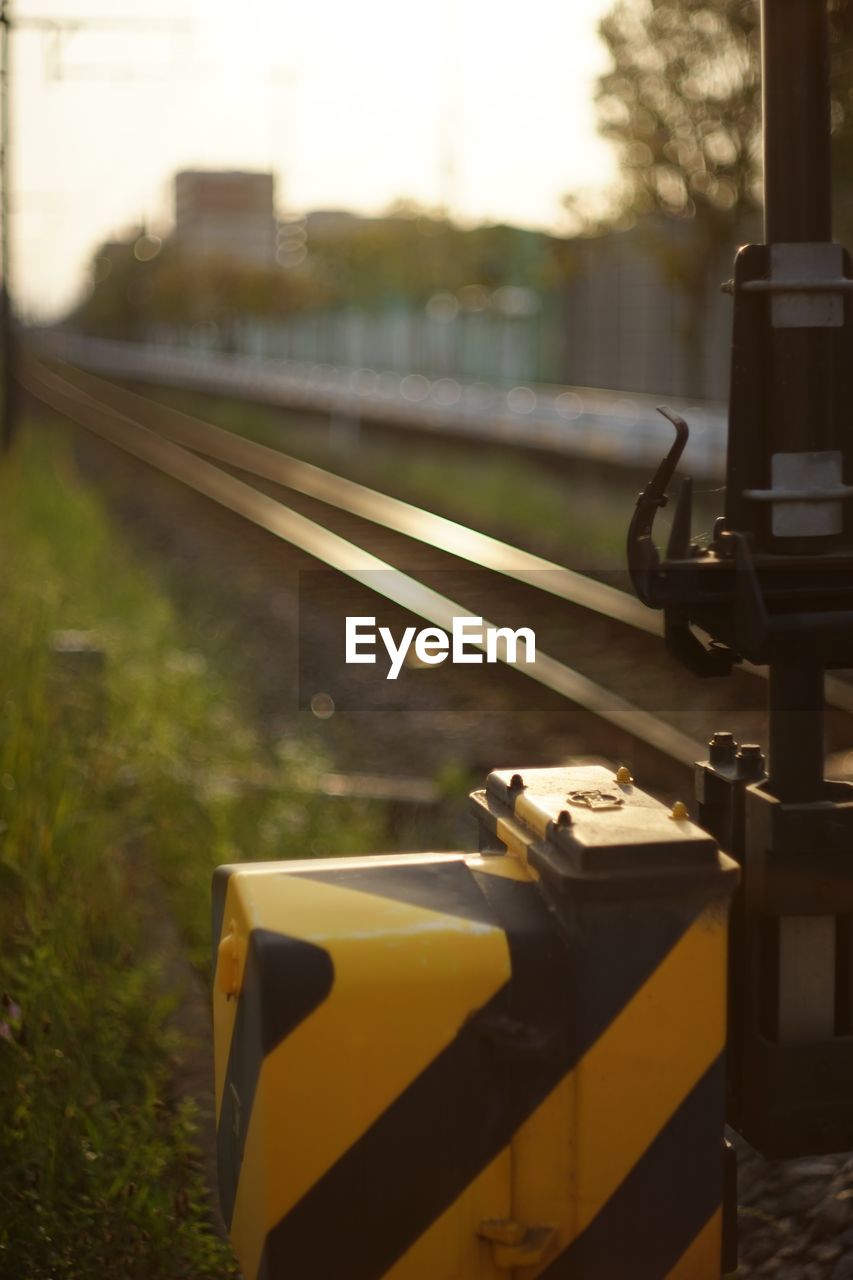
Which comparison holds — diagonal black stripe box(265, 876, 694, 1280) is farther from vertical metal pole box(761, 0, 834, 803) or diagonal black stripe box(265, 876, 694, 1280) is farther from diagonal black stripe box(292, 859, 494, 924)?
vertical metal pole box(761, 0, 834, 803)

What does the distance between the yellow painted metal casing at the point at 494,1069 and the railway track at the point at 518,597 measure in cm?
441

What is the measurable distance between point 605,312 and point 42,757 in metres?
34.8

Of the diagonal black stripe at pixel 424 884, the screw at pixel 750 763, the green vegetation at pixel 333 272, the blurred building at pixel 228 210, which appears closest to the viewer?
the diagonal black stripe at pixel 424 884

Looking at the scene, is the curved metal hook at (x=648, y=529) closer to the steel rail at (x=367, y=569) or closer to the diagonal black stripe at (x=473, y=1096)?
the diagonal black stripe at (x=473, y=1096)

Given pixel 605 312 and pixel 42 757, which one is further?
pixel 605 312

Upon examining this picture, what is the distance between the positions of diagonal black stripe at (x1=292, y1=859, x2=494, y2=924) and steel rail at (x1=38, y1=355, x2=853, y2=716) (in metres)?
2.02

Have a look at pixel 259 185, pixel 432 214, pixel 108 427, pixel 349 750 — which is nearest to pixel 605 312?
pixel 108 427

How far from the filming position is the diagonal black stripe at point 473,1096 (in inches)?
84.3

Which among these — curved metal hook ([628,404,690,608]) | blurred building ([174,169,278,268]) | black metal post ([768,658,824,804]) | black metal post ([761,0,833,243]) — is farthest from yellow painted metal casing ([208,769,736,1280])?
blurred building ([174,169,278,268])

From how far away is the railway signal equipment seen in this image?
7.02 ft

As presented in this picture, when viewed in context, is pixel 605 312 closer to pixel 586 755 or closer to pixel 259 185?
pixel 586 755

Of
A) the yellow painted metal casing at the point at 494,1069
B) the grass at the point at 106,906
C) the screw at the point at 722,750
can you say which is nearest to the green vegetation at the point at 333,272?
the grass at the point at 106,906

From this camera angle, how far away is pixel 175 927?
4.62 m

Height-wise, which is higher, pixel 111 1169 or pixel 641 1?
pixel 641 1
